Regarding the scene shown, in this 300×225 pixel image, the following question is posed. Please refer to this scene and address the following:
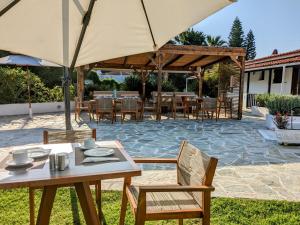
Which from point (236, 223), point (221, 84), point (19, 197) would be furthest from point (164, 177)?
point (221, 84)

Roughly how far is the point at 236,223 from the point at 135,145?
391cm

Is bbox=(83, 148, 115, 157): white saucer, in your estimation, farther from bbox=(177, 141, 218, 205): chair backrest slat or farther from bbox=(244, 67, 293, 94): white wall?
bbox=(244, 67, 293, 94): white wall

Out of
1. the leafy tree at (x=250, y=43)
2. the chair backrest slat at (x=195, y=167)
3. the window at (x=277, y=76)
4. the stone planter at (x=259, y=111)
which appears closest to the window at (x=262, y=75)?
the window at (x=277, y=76)

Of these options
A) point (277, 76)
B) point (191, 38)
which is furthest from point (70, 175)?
point (191, 38)

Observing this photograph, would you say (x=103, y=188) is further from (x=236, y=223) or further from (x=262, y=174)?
(x=262, y=174)

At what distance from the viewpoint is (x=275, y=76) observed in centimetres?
1496

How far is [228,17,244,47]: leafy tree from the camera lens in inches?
1373

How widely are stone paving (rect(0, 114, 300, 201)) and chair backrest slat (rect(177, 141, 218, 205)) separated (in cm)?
136

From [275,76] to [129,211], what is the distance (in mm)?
14202

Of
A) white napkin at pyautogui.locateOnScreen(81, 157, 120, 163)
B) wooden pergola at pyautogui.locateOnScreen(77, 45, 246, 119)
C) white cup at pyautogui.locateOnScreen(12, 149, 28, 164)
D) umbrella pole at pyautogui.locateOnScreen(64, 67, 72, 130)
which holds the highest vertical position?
wooden pergola at pyautogui.locateOnScreen(77, 45, 246, 119)

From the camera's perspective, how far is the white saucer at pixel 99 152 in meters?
2.39

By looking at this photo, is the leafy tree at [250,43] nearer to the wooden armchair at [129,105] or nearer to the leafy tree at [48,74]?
the leafy tree at [48,74]

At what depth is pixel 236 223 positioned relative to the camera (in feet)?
9.70

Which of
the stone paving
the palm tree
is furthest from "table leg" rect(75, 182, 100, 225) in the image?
the palm tree
